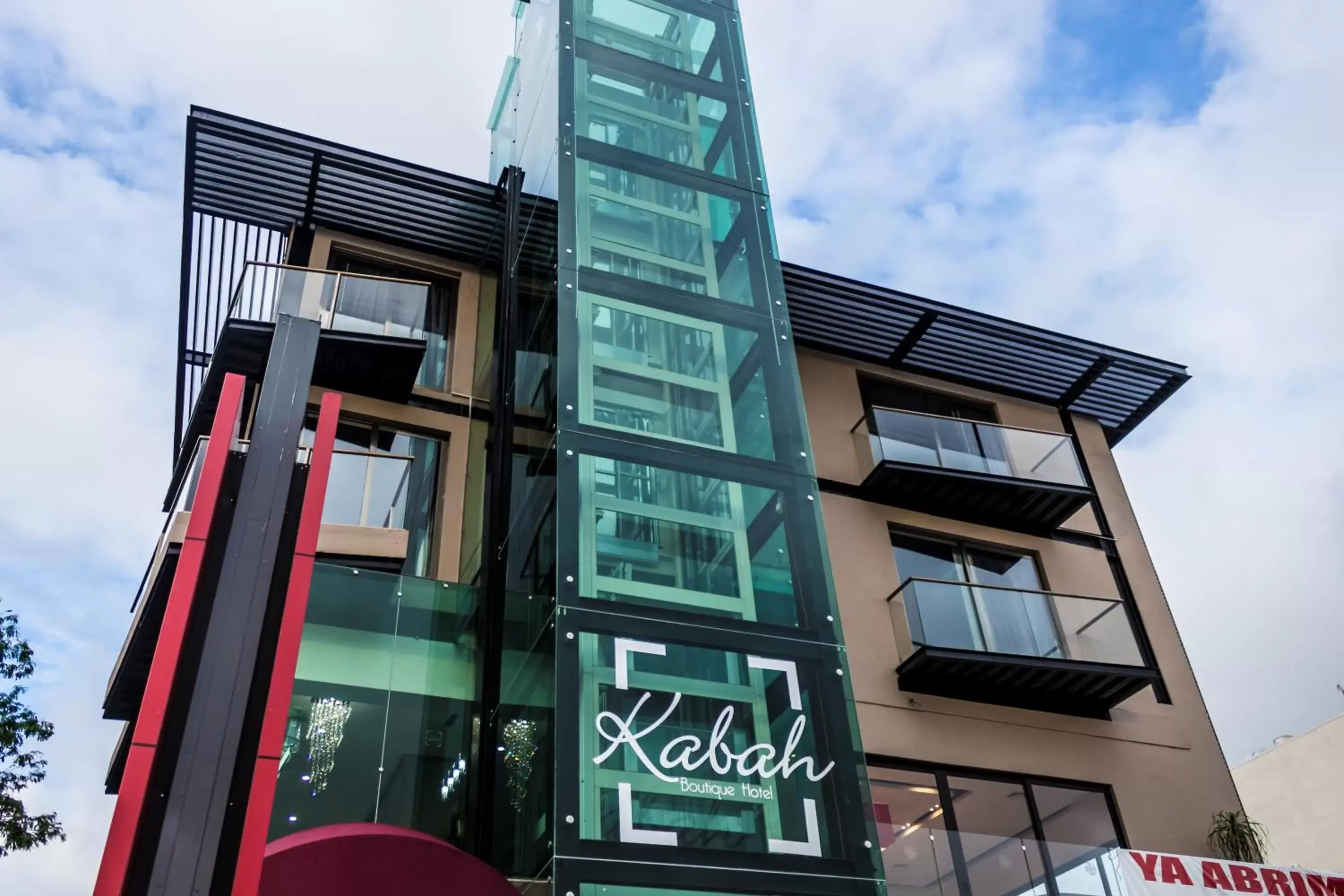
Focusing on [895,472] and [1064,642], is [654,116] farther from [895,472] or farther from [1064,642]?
[1064,642]

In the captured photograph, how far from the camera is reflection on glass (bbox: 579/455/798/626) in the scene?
28.2 ft

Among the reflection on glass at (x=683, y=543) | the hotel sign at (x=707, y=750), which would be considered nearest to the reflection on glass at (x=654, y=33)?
the reflection on glass at (x=683, y=543)

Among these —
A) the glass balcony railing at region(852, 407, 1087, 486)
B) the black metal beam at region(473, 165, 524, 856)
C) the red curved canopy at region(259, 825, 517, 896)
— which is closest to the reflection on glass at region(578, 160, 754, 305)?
the black metal beam at region(473, 165, 524, 856)

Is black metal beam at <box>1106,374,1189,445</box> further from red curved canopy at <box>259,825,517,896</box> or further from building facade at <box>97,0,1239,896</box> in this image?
red curved canopy at <box>259,825,517,896</box>

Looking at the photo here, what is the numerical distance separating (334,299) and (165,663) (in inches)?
350

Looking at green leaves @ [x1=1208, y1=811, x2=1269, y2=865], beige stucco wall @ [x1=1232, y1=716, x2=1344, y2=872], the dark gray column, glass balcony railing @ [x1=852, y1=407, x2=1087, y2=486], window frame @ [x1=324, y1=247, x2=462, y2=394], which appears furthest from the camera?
beige stucco wall @ [x1=1232, y1=716, x2=1344, y2=872]

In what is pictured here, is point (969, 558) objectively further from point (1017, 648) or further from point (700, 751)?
point (700, 751)

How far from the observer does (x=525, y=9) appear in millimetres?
14031

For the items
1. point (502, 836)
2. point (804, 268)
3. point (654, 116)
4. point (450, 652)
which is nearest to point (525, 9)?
point (654, 116)

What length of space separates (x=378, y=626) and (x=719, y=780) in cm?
388

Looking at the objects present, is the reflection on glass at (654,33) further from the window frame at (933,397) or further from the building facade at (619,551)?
the window frame at (933,397)

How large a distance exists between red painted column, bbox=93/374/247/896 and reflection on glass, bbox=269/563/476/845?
4.30 m

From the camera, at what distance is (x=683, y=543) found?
353 inches

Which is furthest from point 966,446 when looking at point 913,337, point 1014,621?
point 1014,621
